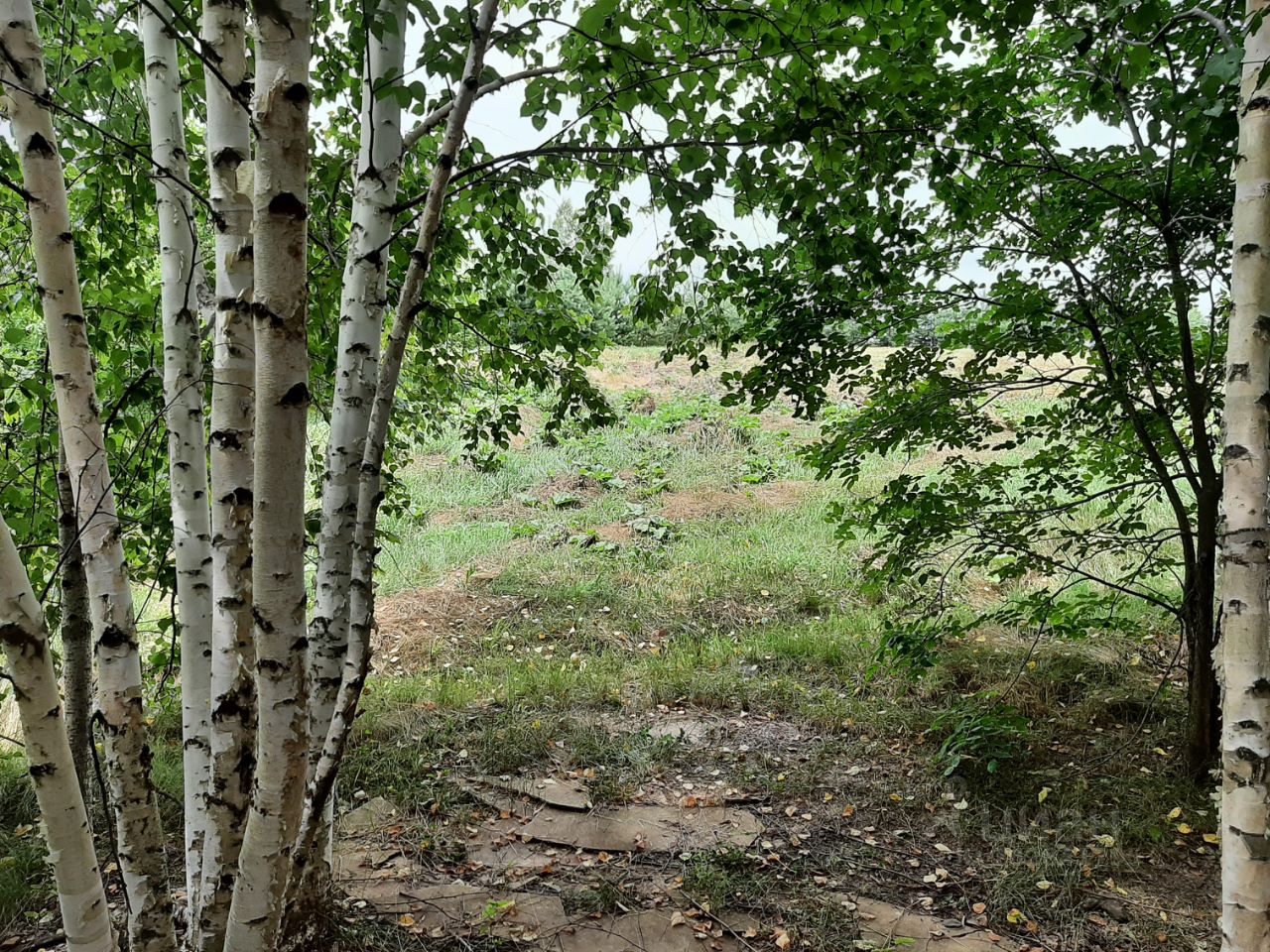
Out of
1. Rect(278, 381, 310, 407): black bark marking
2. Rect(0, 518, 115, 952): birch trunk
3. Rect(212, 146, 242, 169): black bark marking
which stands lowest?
Rect(0, 518, 115, 952): birch trunk

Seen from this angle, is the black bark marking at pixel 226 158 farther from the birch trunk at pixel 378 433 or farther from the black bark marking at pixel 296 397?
the black bark marking at pixel 296 397

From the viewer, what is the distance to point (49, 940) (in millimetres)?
2904

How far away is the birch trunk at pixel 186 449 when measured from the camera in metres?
2.12

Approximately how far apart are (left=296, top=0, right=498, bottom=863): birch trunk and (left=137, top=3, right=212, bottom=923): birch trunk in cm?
38

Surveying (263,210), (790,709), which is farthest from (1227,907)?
(790,709)

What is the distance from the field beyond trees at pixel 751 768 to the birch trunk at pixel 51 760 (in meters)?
1.62

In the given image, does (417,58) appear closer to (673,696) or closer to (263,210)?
(263,210)

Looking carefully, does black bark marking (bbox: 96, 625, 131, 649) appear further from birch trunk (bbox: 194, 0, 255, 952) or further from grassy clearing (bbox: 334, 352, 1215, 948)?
grassy clearing (bbox: 334, 352, 1215, 948)

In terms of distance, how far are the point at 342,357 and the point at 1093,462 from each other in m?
4.25

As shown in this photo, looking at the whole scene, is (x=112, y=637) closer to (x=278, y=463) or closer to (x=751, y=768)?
(x=278, y=463)

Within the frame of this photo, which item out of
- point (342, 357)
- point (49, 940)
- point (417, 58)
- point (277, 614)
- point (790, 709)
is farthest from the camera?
point (790, 709)

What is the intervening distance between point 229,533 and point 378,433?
44 cm

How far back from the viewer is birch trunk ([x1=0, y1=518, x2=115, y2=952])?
1.30 meters

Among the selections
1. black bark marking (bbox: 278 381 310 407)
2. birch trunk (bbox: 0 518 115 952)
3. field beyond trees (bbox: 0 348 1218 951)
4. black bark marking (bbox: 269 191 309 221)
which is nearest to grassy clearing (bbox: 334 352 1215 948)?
field beyond trees (bbox: 0 348 1218 951)
